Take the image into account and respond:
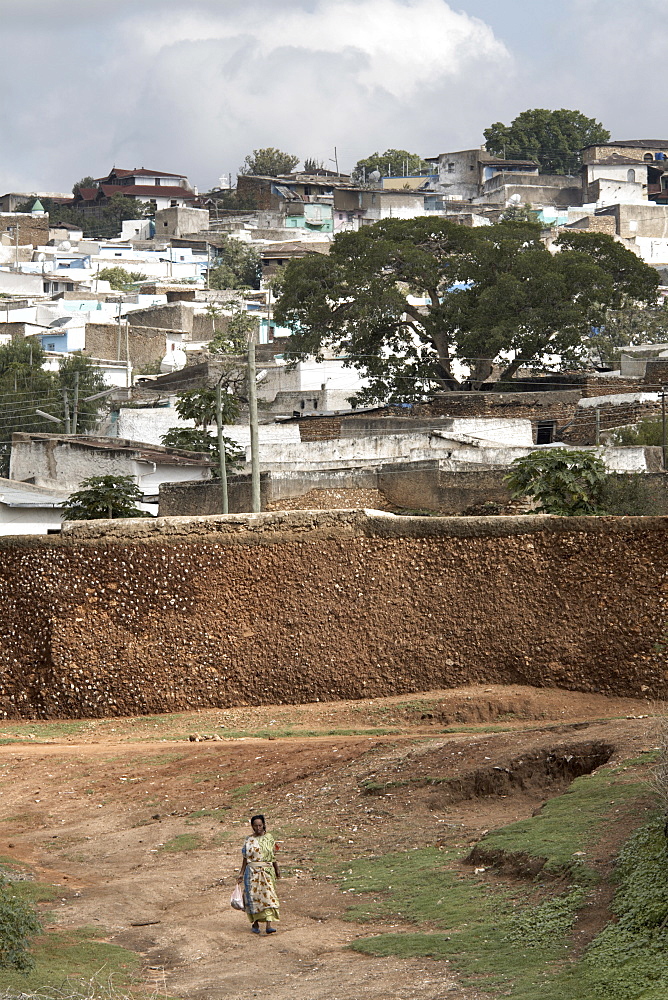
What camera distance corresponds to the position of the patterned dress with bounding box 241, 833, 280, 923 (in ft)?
29.7

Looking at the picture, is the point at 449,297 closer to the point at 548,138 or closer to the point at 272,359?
the point at 272,359

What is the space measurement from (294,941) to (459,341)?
3139cm

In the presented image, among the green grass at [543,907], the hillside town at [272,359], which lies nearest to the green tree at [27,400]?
the hillside town at [272,359]

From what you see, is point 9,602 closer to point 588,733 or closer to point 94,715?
point 94,715

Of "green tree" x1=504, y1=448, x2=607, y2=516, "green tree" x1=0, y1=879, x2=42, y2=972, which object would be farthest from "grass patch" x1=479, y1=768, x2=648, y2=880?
"green tree" x1=504, y1=448, x2=607, y2=516

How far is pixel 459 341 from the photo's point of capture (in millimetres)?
39125

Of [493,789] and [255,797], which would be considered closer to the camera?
[493,789]

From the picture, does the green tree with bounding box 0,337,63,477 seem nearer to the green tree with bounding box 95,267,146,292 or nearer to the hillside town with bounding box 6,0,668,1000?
the hillside town with bounding box 6,0,668,1000

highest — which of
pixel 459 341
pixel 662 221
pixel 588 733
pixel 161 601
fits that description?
pixel 662 221

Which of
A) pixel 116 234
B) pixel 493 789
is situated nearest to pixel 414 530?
Result: pixel 493 789

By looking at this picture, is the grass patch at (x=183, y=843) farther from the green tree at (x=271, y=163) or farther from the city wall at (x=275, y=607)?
the green tree at (x=271, y=163)

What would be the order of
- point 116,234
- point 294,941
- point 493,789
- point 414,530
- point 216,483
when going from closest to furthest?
point 294,941 → point 493,789 → point 414,530 → point 216,483 → point 116,234

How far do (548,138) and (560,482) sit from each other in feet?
305

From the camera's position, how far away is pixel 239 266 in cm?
8131
